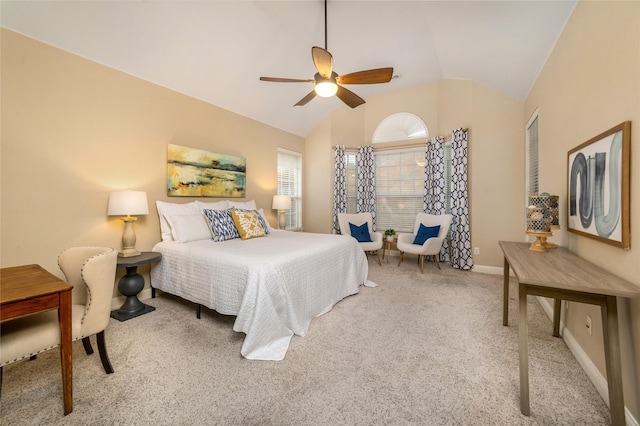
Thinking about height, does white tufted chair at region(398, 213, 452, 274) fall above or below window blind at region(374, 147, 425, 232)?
below

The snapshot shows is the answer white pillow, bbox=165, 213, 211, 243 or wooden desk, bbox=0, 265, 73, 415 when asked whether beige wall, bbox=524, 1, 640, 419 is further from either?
white pillow, bbox=165, 213, 211, 243

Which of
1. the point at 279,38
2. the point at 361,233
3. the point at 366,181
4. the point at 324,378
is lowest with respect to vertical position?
the point at 324,378

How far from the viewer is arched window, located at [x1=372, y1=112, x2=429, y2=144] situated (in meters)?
5.02

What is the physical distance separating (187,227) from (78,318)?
1.58 m

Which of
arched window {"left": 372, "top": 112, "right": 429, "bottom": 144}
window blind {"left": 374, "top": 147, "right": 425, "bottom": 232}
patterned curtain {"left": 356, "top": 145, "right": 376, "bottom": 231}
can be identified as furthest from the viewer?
patterned curtain {"left": 356, "top": 145, "right": 376, "bottom": 231}

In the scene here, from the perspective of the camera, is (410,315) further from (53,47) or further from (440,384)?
(53,47)

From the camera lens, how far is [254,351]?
192 cm

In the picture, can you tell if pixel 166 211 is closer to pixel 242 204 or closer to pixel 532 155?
pixel 242 204

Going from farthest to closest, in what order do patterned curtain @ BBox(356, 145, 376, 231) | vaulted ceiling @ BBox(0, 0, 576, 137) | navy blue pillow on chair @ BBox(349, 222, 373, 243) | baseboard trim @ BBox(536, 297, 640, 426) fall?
patterned curtain @ BBox(356, 145, 376, 231), navy blue pillow on chair @ BBox(349, 222, 373, 243), vaulted ceiling @ BBox(0, 0, 576, 137), baseboard trim @ BBox(536, 297, 640, 426)

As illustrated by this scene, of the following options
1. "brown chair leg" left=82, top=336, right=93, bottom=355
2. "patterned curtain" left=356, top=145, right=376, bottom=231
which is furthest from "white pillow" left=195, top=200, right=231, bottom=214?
"patterned curtain" left=356, top=145, right=376, bottom=231

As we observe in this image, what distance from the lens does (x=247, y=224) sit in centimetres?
332

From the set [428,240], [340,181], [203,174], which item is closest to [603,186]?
[428,240]

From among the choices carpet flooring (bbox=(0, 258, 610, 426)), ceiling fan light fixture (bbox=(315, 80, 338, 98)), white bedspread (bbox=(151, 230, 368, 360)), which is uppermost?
ceiling fan light fixture (bbox=(315, 80, 338, 98))

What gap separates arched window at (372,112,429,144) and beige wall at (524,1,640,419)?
239 centimetres
